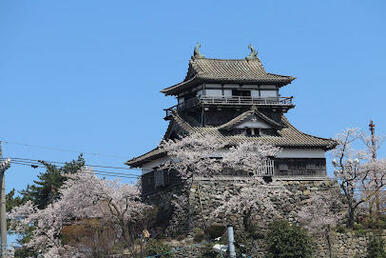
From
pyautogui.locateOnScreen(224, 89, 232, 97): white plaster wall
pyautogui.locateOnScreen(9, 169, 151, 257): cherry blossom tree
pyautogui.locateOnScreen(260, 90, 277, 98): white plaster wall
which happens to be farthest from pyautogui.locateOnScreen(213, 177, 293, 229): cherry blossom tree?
pyautogui.locateOnScreen(260, 90, 277, 98): white plaster wall

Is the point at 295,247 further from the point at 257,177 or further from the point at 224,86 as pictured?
the point at 224,86

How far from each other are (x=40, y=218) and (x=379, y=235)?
2387 centimetres

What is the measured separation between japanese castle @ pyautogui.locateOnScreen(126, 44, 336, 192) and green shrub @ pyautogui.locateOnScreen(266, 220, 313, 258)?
26.8 feet

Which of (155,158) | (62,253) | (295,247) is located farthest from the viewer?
(155,158)

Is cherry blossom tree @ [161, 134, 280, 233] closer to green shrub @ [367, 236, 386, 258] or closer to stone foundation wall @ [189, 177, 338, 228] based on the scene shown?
stone foundation wall @ [189, 177, 338, 228]

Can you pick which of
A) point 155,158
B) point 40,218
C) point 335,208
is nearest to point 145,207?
point 155,158

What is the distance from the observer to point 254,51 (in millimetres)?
66500

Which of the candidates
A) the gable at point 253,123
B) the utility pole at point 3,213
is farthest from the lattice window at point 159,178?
the utility pole at point 3,213

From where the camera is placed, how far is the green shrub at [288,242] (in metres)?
50.3

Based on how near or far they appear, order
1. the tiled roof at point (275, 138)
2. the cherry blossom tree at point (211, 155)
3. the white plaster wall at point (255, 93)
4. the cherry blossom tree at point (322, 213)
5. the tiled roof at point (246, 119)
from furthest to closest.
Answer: the white plaster wall at point (255, 93)
the tiled roof at point (246, 119)
the tiled roof at point (275, 138)
the cherry blossom tree at point (211, 155)
the cherry blossom tree at point (322, 213)

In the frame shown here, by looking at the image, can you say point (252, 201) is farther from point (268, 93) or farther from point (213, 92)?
point (268, 93)

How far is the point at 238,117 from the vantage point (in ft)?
198

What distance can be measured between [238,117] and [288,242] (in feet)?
41.5

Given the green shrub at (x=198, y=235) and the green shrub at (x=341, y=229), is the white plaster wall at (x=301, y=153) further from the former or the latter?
the green shrub at (x=198, y=235)
